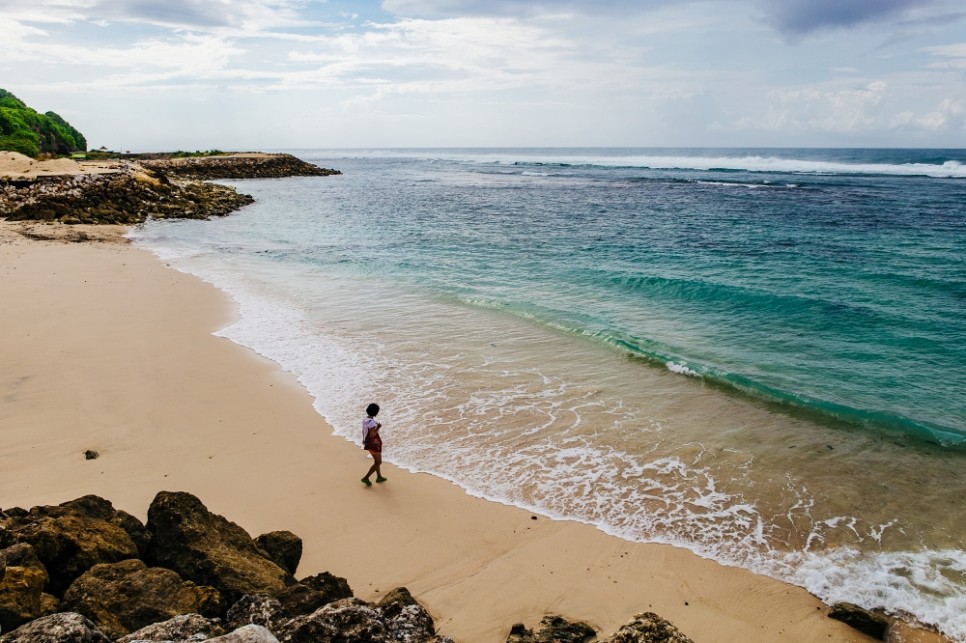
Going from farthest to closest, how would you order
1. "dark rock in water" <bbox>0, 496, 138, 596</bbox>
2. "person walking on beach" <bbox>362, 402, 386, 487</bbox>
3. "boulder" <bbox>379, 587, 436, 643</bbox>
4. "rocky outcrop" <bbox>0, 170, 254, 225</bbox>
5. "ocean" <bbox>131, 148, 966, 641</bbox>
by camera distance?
"rocky outcrop" <bbox>0, 170, 254, 225</bbox> < "person walking on beach" <bbox>362, 402, 386, 487</bbox> < "ocean" <bbox>131, 148, 966, 641</bbox> < "dark rock in water" <bbox>0, 496, 138, 596</bbox> < "boulder" <bbox>379, 587, 436, 643</bbox>

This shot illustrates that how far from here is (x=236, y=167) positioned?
74.4 meters

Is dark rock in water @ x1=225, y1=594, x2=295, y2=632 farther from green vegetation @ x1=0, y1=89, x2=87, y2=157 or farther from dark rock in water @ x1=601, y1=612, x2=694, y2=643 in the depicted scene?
green vegetation @ x1=0, y1=89, x2=87, y2=157

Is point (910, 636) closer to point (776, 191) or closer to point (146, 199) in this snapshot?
point (146, 199)

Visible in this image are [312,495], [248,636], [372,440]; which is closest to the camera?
[248,636]

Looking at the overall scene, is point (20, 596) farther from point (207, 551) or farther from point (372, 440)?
point (372, 440)

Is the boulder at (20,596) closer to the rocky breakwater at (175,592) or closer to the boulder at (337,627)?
the rocky breakwater at (175,592)

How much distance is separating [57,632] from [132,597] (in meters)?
0.89

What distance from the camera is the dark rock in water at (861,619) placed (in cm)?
578

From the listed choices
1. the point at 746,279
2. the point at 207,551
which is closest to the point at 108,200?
the point at 746,279

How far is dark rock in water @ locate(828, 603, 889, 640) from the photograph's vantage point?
578cm

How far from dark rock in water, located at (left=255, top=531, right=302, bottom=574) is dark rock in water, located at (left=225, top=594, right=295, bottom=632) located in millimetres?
1251

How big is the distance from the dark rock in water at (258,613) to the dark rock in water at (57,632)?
93cm

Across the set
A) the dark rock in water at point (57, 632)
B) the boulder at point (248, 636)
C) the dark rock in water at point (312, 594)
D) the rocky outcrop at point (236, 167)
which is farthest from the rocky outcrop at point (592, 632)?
the rocky outcrop at point (236, 167)

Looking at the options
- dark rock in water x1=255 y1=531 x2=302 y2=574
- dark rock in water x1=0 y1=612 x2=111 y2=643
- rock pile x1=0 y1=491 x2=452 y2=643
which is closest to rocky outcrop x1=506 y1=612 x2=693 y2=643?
rock pile x1=0 y1=491 x2=452 y2=643
